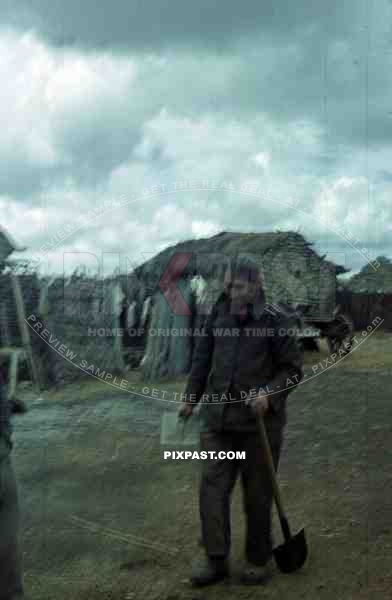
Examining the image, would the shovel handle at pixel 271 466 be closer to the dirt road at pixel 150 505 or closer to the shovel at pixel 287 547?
the shovel at pixel 287 547

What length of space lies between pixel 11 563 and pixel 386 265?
2510 mm

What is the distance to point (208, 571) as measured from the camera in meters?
3.48

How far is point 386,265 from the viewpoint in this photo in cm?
411

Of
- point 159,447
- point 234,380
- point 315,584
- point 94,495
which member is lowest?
point 315,584

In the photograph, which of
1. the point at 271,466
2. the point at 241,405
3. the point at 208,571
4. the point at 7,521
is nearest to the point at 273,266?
→ the point at 241,405

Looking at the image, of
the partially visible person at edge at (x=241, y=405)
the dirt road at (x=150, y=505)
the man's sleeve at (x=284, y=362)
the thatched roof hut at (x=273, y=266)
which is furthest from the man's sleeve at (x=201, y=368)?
the dirt road at (x=150, y=505)

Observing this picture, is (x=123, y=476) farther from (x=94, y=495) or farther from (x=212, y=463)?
(x=212, y=463)

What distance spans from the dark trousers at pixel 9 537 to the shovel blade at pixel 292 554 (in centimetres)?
129

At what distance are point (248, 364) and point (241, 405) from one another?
192 millimetres

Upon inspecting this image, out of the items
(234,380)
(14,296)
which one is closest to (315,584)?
(234,380)

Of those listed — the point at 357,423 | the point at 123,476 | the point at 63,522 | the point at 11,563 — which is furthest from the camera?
the point at 357,423

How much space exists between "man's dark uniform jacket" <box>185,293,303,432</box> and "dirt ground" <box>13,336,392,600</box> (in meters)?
0.61

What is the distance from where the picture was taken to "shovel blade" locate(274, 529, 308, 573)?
350 centimetres

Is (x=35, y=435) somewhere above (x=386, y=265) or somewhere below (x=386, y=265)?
below
